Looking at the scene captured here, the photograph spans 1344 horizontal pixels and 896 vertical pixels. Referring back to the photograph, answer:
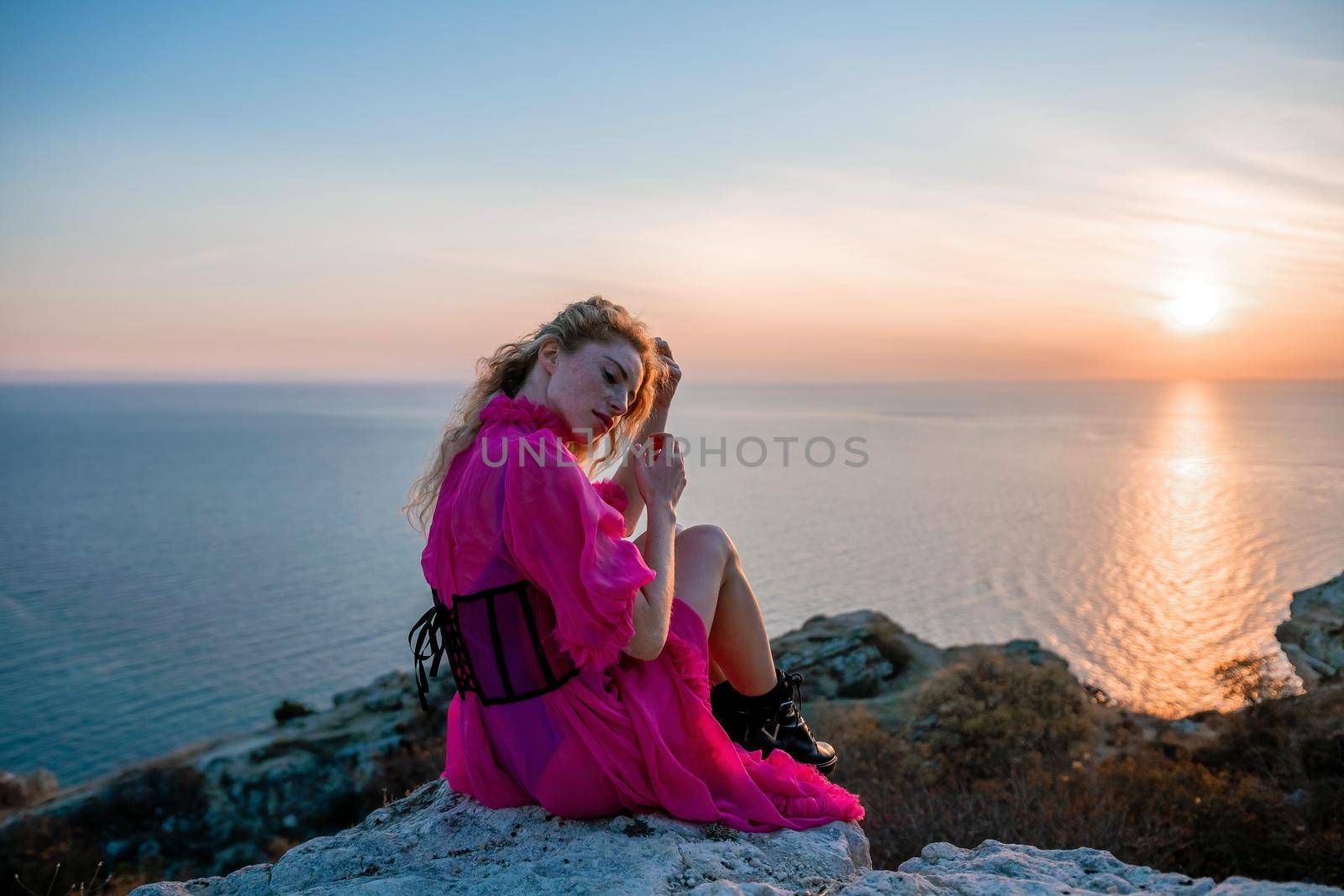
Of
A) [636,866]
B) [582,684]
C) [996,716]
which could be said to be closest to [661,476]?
[582,684]

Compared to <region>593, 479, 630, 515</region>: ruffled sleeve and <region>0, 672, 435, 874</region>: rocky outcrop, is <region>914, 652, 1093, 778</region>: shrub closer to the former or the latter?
<region>593, 479, 630, 515</region>: ruffled sleeve

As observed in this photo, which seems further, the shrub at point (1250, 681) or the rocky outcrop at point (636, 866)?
the shrub at point (1250, 681)

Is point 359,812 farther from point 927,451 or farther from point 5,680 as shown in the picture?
point 927,451

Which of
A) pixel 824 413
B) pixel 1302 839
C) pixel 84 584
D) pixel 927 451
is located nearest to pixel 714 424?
pixel 927 451

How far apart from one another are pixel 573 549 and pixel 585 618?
0.78 ft

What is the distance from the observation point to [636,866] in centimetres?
284

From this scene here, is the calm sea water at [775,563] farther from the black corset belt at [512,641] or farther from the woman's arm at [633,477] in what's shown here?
the black corset belt at [512,641]

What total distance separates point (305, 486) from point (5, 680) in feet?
150

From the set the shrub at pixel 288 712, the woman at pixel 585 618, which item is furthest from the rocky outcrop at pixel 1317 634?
the shrub at pixel 288 712

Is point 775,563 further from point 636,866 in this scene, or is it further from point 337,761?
point 636,866

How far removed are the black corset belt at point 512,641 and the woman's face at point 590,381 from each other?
0.72m

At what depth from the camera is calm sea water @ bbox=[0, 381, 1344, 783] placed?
3002cm

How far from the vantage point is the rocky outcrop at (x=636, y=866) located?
9.13 ft

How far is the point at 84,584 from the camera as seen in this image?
46.3 m
